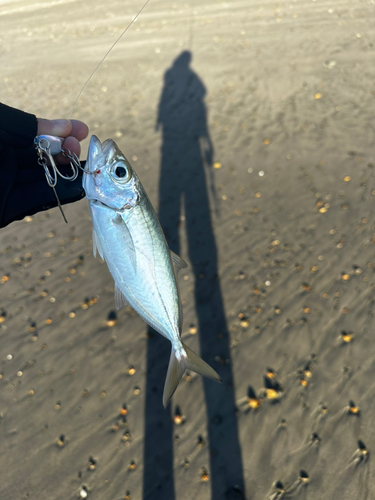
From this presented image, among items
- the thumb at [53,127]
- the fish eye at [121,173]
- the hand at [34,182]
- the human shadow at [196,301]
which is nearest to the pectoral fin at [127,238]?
the fish eye at [121,173]

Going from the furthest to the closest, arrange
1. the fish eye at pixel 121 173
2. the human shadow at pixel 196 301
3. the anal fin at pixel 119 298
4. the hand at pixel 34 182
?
the human shadow at pixel 196 301 < the hand at pixel 34 182 < the anal fin at pixel 119 298 < the fish eye at pixel 121 173

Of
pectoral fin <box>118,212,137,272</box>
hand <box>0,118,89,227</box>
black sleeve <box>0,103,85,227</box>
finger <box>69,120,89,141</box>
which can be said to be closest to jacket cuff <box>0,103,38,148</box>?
black sleeve <box>0,103,85,227</box>

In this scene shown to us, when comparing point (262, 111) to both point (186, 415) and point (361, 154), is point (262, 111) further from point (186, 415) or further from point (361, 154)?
point (186, 415)

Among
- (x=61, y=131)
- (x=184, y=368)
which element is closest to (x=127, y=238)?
(x=184, y=368)

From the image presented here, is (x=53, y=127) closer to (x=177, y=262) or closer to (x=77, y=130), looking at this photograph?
(x=77, y=130)

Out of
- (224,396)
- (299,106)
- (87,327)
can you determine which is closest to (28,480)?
(87,327)

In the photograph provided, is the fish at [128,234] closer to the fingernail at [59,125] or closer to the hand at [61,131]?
the hand at [61,131]

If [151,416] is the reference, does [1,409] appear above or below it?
above

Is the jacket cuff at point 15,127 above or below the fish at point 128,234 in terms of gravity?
above
